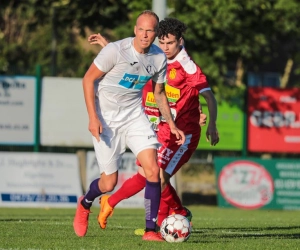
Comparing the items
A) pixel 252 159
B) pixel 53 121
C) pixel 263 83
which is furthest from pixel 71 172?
pixel 263 83

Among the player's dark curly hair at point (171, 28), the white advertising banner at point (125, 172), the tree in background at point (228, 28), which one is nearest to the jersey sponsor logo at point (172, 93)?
the player's dark curly hair at point (171, 28)

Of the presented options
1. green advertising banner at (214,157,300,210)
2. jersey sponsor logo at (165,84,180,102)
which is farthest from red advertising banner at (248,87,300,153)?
jersey sponsor logo at (165,84,180,102)

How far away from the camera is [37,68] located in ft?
64.8

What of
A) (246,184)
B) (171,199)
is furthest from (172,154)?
(246,184)

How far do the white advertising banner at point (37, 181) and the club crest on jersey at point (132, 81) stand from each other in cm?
1010

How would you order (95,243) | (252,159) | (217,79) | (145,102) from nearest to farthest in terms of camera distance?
(95,243)
(145,102)
(252,159)
(217,79)

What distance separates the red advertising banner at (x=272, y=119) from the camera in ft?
68.5

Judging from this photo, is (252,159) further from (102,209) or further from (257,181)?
(102,209)

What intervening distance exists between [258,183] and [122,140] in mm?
10986

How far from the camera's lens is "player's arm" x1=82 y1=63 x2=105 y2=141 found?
8.16 metres

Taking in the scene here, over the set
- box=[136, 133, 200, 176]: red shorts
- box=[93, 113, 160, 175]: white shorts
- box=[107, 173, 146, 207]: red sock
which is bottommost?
box=[107, 173, 146, 207]: red sock

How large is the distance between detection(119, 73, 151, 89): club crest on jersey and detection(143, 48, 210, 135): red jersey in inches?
56.8

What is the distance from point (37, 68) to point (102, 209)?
10.8 metres

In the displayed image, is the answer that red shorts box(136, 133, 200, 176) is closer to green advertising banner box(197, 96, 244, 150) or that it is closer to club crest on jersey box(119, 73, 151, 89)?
club crest on jersey box(119, 73, 151, 89)
